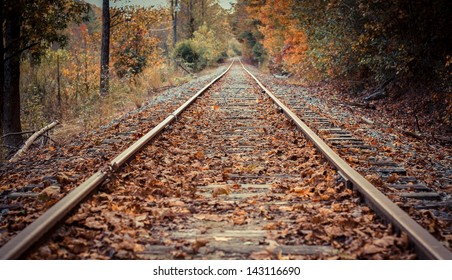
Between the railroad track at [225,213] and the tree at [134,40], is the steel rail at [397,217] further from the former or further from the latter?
the tree at [134,40]

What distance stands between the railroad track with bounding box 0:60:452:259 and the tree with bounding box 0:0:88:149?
17.1 feet

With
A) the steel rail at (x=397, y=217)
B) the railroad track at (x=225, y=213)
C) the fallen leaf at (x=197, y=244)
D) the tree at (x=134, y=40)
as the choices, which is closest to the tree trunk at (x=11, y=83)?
the railroad track at (x=225, y=213)

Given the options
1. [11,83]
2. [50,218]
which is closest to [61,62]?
[11,83]

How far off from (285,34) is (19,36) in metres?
16.1

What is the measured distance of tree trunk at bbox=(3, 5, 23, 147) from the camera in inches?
353

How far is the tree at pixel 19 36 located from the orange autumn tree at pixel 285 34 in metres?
10.7

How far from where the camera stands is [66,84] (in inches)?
607

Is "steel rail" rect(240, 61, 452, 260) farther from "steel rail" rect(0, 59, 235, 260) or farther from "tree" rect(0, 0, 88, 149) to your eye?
"tree" rect(0, 0, 88, 149)

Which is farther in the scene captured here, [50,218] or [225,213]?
[225,213]

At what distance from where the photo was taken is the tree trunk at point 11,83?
29.5 feet

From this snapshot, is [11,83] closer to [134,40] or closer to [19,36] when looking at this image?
[19,36]

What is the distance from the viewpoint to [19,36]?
358 inches

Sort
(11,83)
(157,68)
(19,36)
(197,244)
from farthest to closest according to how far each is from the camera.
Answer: (157,68), (11,83), (19,36), (197,244)
